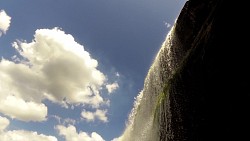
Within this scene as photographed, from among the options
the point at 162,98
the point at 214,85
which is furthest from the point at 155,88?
the point at 214,85

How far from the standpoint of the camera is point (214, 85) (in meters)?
12.1

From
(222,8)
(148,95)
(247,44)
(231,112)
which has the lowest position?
(231,112)

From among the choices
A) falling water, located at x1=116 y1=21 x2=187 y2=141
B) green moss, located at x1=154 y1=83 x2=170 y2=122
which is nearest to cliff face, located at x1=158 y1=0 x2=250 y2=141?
green moss, located at x1=154 y1=83 x2=170 y2=122

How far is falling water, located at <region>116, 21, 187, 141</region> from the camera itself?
15.5m

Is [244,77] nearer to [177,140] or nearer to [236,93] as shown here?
[236,93]

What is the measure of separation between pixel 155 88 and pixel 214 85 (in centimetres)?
496

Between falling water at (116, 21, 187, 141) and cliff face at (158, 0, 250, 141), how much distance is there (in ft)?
3.69

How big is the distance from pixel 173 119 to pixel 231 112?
278 cm

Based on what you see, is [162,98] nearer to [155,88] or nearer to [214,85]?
[155,88]

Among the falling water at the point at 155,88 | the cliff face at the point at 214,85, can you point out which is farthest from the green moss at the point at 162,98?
the cliff face at the point at 214,85

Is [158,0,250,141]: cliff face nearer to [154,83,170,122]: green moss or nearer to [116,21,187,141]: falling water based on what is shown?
[154,83,170,122]: green moss

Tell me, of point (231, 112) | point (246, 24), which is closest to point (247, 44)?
point (246, 24)

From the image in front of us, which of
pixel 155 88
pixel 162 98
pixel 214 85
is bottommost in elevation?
pixel 214 85

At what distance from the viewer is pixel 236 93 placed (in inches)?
460
